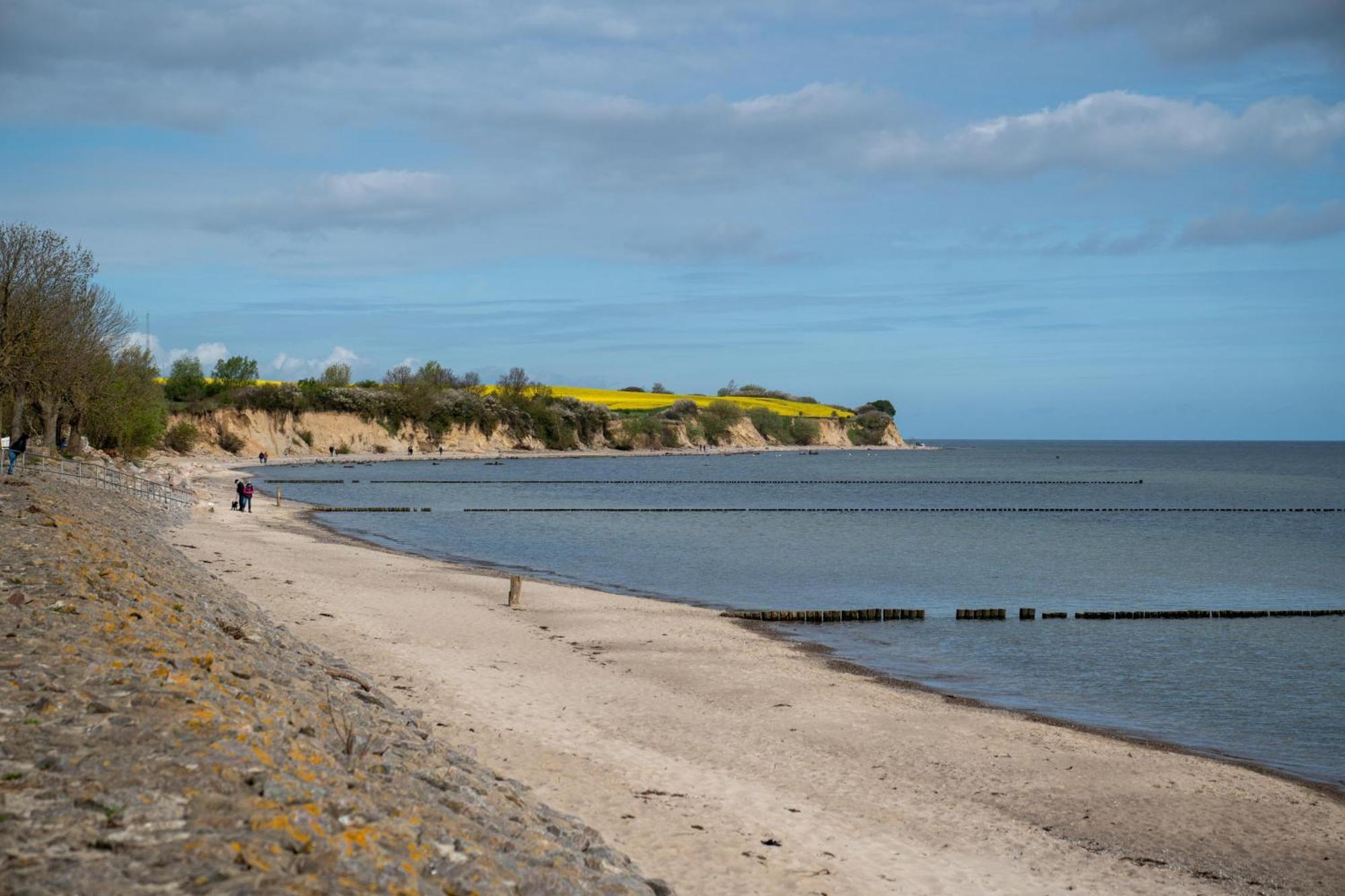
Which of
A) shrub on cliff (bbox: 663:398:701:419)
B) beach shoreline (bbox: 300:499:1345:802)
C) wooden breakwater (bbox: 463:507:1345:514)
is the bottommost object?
beach shoreline (bbox: 300:499:1345:802)

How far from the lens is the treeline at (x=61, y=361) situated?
4994cm

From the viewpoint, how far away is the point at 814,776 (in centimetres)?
1362

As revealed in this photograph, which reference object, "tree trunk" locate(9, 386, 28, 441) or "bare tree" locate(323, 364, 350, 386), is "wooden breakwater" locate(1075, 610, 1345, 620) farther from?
"bare tree" locate(323, 364, 350, 386)

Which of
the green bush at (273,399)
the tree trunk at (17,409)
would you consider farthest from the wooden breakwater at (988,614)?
the green bush at (273,399)

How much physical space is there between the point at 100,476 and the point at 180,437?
63.8m

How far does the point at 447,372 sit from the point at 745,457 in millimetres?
52140

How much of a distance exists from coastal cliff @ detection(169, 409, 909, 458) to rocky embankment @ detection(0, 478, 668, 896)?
106m

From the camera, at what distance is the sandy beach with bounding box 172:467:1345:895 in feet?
35.5

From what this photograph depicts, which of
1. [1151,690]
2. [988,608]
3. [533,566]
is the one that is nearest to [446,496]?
[533,566]

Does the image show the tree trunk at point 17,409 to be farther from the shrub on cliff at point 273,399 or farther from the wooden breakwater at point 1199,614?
the shrub on cliff at point 273,399

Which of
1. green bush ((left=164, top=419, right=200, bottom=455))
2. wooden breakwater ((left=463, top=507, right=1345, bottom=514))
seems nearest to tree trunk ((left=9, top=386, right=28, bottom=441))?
wooden breakwater ((left=463, top=507, right=1345, bottom=514))

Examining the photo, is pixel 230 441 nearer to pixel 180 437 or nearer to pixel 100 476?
pixel 180 437

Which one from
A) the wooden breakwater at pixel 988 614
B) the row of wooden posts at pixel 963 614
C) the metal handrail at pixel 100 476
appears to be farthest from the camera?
the metal handrail at pixel 100 476

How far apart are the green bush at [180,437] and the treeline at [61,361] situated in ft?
99.4
